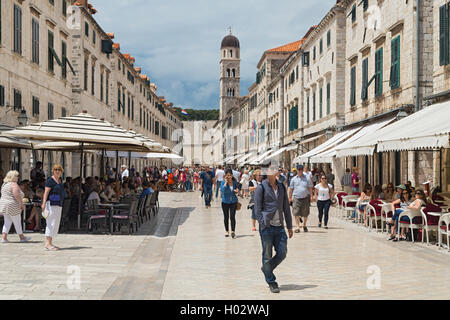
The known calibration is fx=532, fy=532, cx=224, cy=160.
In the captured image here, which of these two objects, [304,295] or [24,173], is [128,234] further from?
[24,173]

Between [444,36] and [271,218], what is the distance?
11.4 meters

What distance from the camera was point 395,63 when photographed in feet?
66.2

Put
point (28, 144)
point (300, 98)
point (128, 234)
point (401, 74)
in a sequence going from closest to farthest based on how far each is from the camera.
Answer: point (128, 234), point (28, 144), point (401, 74), point (300, 98)

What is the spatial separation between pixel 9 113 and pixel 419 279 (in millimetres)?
17225

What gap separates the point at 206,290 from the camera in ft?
22.7

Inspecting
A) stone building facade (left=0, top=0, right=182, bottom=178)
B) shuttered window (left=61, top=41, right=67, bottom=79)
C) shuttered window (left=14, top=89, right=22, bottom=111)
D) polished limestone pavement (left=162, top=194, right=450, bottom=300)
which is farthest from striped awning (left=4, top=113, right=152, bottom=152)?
shuttered window (left=61, top=41, right=67, bottom=79)

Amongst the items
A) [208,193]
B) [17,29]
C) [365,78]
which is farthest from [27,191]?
[365,78]

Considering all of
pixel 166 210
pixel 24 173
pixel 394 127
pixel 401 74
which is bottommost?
pixel 166 210

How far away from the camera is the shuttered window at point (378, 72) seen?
71.7 feet

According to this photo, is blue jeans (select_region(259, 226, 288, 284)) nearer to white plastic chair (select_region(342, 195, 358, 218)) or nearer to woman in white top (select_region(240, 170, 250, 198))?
white plastic chair (select_region(342, 195, 358, 218))

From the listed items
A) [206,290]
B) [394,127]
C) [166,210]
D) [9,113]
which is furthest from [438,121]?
→ [9,113]

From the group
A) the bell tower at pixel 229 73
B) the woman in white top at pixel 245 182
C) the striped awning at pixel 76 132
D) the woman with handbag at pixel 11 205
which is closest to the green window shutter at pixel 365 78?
the woman in white top at pixel 245 182

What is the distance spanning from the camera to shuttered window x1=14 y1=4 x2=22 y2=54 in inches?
814

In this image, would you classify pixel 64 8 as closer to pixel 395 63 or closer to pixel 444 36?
pixel 395 63
